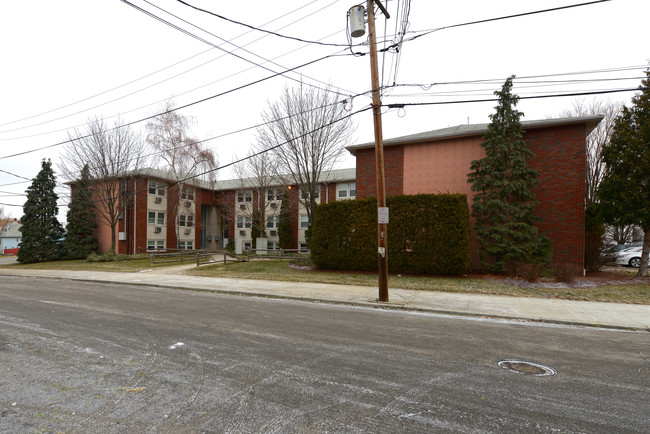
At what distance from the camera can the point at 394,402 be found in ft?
11.2

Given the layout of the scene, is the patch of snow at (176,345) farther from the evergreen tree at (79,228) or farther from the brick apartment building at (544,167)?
the evergreen tree at (79,228)

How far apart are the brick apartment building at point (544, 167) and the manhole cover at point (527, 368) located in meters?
11.8

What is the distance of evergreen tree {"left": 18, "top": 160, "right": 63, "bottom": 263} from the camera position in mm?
27984

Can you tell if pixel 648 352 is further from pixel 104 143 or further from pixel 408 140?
pixel 104 143

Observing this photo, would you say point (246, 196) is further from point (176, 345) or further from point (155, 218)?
point (176, 345)

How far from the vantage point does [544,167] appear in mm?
15852

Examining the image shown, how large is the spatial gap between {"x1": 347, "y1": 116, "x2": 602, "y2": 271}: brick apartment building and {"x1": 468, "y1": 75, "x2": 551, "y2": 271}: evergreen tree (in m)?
1.15

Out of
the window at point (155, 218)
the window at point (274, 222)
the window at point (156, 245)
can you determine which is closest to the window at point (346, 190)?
the window at point (274, 222)

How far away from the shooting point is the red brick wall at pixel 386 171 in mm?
18750

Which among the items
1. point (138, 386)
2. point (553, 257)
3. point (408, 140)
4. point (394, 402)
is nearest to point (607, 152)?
point (553, 257)

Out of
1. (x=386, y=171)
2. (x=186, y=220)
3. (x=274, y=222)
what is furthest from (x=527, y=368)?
(x=186, y=220)

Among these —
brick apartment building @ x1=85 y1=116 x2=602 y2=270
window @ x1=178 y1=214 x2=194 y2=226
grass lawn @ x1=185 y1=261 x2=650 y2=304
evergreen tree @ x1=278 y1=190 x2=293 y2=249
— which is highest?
brick apartment building @ x1=85 y1=116 x2=602 y2=270

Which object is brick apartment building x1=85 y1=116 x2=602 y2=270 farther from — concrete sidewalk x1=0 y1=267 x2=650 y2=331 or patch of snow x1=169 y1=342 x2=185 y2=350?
patch of snow x1=169 y1=342 x2=185 y2=350

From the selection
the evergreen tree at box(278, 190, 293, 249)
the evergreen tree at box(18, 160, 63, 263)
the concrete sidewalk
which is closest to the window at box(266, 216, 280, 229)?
the evergreen tree at box(278, 190, 293, 249)
